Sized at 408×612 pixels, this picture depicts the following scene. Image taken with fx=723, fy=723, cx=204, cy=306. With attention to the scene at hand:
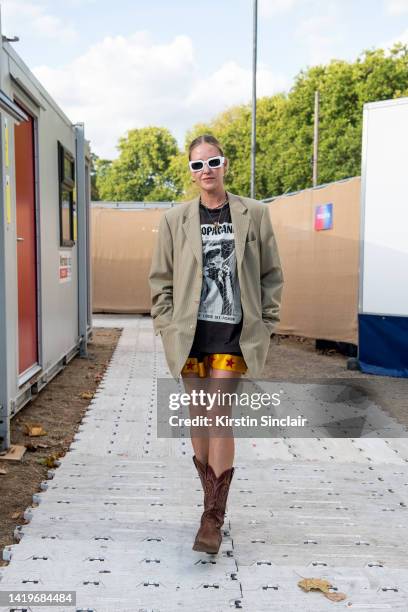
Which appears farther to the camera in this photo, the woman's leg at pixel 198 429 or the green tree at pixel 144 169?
the green tree at pixel 144 169

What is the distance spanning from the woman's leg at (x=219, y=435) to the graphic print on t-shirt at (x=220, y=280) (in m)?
0.25

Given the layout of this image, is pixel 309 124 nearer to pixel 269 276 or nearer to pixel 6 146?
pixel 6 146

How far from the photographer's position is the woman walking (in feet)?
10.7

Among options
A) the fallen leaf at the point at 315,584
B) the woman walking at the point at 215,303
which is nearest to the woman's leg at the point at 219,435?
the woman walking at the point at 215,303

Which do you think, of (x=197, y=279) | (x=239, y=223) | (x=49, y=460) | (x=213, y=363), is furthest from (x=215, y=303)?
(x=49, y=460)

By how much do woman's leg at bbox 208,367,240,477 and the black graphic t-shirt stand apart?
0.11m

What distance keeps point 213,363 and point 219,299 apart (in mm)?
295

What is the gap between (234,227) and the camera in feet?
10.9

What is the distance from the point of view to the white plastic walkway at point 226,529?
9.26 ft

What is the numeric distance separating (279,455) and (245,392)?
7.76 feet

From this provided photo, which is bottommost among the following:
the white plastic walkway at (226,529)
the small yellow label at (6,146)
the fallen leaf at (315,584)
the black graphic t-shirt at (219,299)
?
the white plastic walkway at (226,529)

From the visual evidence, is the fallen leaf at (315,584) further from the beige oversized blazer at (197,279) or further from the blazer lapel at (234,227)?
the blazer lapel at (234,227)

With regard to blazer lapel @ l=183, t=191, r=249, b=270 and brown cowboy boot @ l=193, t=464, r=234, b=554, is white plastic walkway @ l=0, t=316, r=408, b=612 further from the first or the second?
blazer lapel @ l=183, t=191, r=249, b=270

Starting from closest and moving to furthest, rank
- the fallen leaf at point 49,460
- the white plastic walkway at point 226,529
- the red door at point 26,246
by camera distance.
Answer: the white plastic walkway at point 226,529
the fallen leaf at point 49,460
the red door at point 26,246
